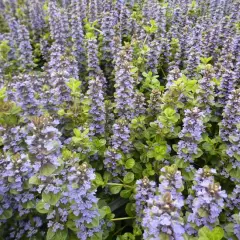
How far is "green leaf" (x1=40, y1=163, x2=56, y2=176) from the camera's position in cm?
217

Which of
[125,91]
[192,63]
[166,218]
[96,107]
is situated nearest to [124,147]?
[96,107]

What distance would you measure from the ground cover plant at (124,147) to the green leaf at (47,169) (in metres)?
0.01

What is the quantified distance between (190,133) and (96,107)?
1068mm

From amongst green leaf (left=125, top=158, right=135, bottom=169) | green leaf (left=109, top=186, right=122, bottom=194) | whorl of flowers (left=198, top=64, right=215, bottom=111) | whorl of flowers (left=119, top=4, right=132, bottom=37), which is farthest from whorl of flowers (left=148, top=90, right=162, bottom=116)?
whorl of flowers (left=119, top=4, right=132, bottom=37)

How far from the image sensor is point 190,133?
108 inches

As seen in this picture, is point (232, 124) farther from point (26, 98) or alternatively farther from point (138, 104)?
point (26, 98)

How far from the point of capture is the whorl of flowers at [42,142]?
2115 mm

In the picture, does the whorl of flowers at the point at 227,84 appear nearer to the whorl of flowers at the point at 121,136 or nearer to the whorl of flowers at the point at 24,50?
the whorl of flowers at the point at 121,136

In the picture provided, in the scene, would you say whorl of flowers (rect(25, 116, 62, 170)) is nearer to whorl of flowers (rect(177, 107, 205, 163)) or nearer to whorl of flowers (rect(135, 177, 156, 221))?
whorl of flowers (rect(135, 177, 156, 221))

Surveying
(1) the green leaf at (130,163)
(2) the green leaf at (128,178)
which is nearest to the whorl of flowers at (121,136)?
(1) the green leaf at (130,163)

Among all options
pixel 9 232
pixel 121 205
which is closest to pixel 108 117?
pixel 121 205

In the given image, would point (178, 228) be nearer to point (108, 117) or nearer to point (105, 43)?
point (108, 117)

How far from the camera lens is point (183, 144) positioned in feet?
9.36

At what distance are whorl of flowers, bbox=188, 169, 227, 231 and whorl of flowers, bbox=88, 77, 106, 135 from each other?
1347 mm
